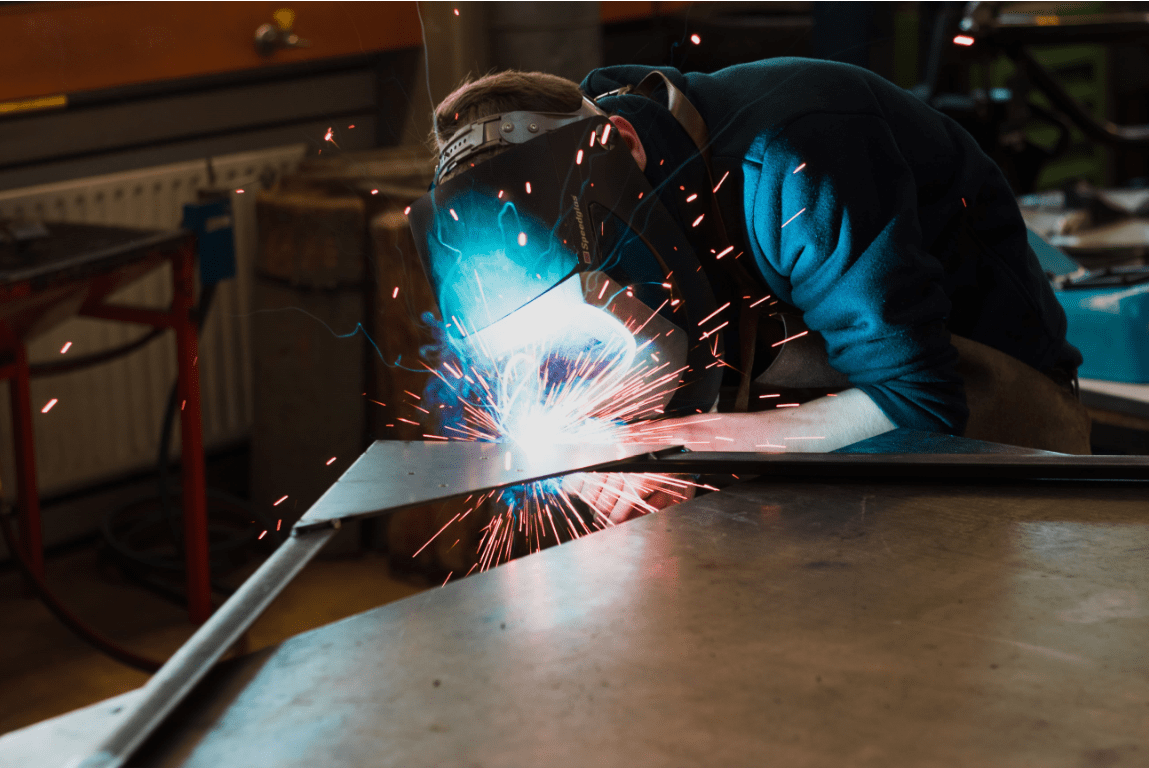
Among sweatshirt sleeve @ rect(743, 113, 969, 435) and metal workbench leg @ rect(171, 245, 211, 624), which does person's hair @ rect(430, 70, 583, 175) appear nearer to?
sweatshirt sleeve @ rect(743, 113, 969, 435)

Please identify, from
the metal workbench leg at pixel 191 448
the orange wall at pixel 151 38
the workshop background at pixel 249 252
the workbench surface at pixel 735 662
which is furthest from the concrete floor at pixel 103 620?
the workbench surface at pixel 735 662

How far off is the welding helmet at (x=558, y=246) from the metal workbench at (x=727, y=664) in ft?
1.20

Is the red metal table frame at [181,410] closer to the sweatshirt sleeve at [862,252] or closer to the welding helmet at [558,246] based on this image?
the welding helmet at [558,246]

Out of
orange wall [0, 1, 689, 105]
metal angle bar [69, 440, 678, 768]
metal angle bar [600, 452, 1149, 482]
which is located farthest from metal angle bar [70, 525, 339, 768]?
orange wall [0, 1, 689, 105]

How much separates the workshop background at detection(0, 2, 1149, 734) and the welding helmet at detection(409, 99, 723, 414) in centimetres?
157

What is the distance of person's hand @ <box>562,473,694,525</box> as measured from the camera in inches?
49.4

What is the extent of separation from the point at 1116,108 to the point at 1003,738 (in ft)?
19.0

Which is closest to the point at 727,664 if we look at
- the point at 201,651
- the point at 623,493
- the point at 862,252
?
the point at 201,651

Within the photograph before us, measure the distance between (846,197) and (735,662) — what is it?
0.69 metres

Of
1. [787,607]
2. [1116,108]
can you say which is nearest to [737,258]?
[787,607]

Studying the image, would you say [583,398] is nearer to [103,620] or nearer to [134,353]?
[103,620]

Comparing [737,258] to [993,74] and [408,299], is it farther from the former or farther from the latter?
[993,74]

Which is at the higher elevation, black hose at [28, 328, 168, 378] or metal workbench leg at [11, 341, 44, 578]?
black hose at [28, 328, 168, 378]

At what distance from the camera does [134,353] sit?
3.06 m
